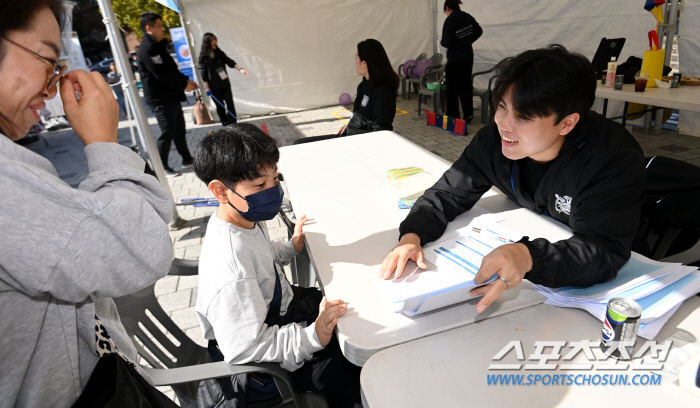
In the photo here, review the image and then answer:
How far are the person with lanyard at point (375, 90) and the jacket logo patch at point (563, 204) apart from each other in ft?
7.08

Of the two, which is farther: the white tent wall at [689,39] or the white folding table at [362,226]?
the white tent wall at [689,39]

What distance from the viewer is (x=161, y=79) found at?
4676 mm

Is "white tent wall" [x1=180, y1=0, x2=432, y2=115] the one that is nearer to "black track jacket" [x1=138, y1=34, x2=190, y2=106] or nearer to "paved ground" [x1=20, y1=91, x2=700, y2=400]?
"paved ground" [x1=20, y1=91, x2=700, y2=400]

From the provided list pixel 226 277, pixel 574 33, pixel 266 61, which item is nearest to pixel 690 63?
pixel 574 33

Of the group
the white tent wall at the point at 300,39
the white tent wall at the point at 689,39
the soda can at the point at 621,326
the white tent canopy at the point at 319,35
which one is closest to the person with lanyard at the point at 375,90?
the soda can at the point at 621,326

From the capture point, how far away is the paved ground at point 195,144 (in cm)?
277

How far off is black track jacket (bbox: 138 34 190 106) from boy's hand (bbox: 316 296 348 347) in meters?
4.49

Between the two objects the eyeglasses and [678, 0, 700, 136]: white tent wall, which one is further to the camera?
[678, 0, 700, 136]: white tent wall

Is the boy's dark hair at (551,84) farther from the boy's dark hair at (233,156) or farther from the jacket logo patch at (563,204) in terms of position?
the boy's dark hair at (233,156)

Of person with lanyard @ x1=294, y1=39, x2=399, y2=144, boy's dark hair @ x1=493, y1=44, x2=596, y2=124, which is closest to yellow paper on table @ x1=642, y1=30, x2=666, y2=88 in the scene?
person with lanyard @ x1=294, y1=39, x2=399, y2=144

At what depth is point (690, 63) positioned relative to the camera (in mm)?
4637

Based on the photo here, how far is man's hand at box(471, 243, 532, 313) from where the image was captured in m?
1.00

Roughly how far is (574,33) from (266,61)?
18.7ft

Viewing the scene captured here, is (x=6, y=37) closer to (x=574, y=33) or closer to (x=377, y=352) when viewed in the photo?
(x=377, y=352)
